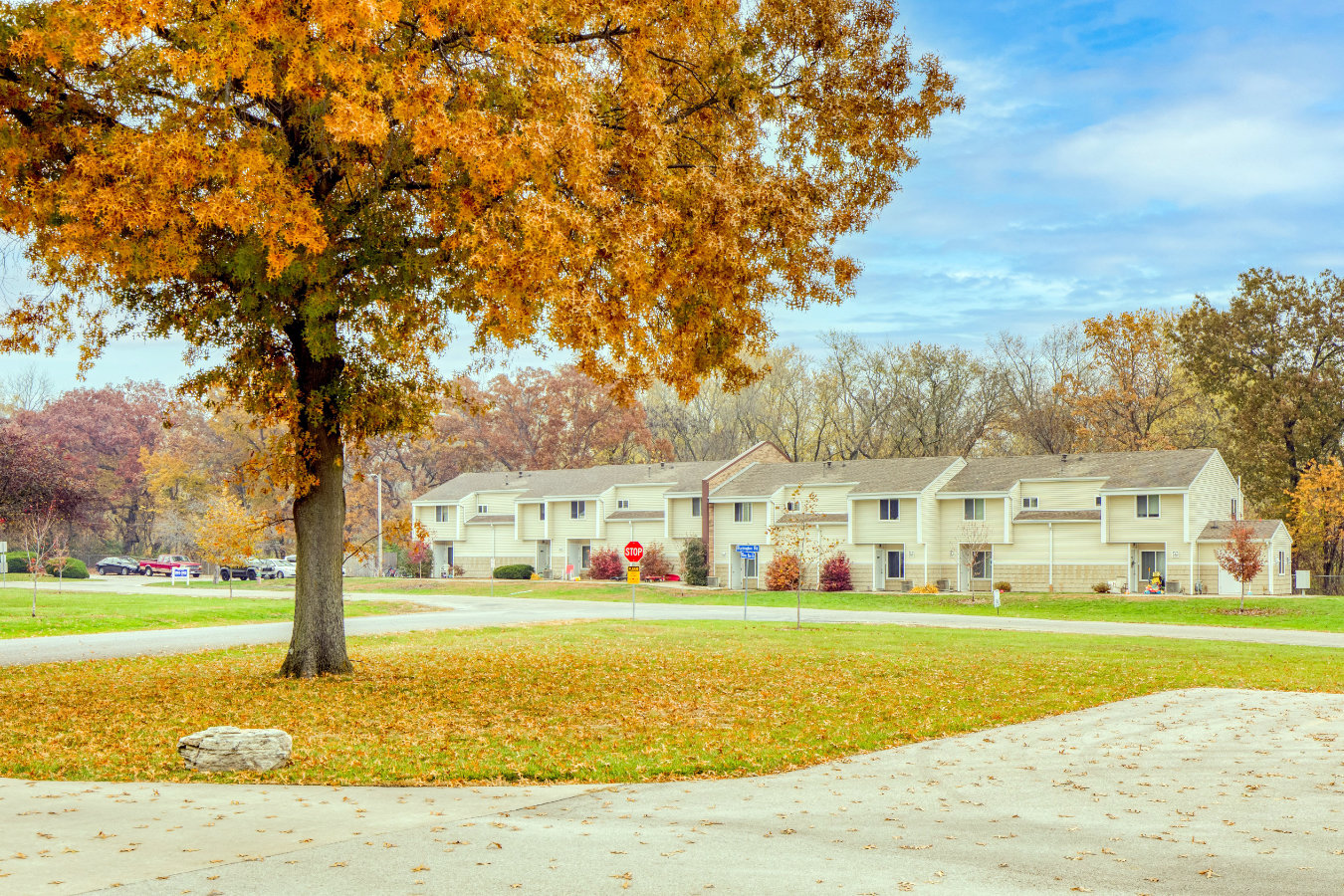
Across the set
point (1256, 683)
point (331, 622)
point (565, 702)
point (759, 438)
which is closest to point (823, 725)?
point (565, 702)

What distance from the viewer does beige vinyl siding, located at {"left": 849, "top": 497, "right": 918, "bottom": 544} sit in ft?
182

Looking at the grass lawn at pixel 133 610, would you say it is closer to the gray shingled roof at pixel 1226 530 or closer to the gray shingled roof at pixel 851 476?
the gray shingled roof at pixel 851 476

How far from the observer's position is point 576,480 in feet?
223

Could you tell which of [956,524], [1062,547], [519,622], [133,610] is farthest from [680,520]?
[133,610]

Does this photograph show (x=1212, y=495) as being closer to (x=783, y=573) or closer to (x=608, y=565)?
(x=783, y=573)

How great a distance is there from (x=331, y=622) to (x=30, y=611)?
19892 millimetres

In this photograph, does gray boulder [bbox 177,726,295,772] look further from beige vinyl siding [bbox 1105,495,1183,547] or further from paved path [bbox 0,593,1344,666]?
beige vinyl siding [bbox 1105,495,1183,547]

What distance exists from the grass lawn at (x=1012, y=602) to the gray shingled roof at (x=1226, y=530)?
510 cm

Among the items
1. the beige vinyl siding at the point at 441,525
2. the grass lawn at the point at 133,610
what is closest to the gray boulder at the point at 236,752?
the grass lawn at the point at 133,610

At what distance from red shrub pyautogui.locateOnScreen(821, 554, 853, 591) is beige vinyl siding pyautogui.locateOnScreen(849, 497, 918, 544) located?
1947 millimetres

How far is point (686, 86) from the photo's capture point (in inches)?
606

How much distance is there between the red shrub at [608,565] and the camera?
63250mm

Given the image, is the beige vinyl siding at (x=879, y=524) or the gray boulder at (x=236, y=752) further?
the beige vinyl siding at (x=879, y=524)

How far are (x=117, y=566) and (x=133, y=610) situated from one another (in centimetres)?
4459
